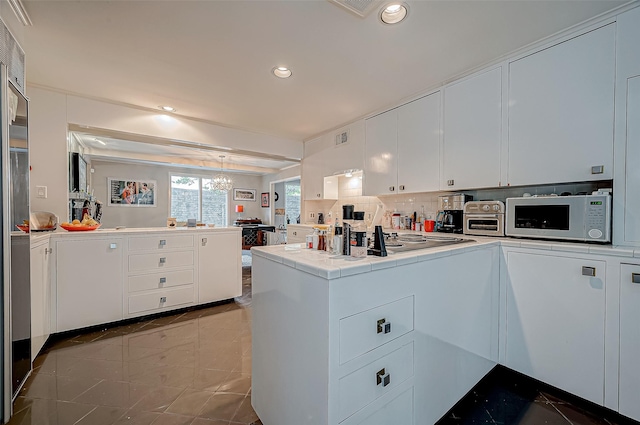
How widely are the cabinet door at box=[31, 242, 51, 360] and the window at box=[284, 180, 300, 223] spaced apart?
6.38 meters

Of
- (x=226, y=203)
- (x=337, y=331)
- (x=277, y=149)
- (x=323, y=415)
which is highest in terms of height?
(x=277, y=149)

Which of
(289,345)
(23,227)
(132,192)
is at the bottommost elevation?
(289,345)

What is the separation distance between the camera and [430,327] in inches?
53.6

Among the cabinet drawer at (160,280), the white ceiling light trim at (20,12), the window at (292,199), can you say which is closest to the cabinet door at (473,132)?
the cabinet drawer at (160,280)

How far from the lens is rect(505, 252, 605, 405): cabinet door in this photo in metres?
1.56

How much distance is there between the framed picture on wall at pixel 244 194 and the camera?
8.42 metres

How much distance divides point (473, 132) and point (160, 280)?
11.7ft

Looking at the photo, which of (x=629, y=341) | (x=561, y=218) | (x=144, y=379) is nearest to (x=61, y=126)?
(x=144, y=379)

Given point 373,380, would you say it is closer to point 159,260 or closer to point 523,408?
point 523,408

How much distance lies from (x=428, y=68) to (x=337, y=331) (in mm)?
2333

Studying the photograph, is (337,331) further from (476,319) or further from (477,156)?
(477,156)

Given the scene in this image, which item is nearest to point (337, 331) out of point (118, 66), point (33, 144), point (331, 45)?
point (331, 45)

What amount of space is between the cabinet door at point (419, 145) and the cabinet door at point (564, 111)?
2.12 feet

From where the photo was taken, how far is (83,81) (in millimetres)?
2564
